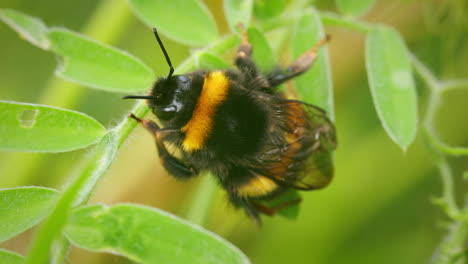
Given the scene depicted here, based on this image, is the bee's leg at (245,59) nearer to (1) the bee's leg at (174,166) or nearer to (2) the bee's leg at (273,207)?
(1) the bee's leg at (174,166)

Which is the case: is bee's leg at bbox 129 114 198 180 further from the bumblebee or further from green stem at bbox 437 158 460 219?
green stem at bbox 437 158 460 219

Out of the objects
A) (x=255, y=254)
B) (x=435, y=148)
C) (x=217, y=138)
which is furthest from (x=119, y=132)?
(x=255, y=254)

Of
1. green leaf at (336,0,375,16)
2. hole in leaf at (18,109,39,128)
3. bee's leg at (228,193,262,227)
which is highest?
green leaf at (336,0,375,16)

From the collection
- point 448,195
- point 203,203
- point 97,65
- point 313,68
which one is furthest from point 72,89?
point 448,195

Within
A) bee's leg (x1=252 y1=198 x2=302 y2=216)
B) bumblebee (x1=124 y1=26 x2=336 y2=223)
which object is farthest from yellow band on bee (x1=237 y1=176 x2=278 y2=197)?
bee's leg (x1=252 y1=198 x2=302 y2=216)

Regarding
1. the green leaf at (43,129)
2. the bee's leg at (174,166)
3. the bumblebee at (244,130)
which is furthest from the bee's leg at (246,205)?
the green leaf at (43,129)

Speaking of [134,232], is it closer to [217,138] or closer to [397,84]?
[217,138]
